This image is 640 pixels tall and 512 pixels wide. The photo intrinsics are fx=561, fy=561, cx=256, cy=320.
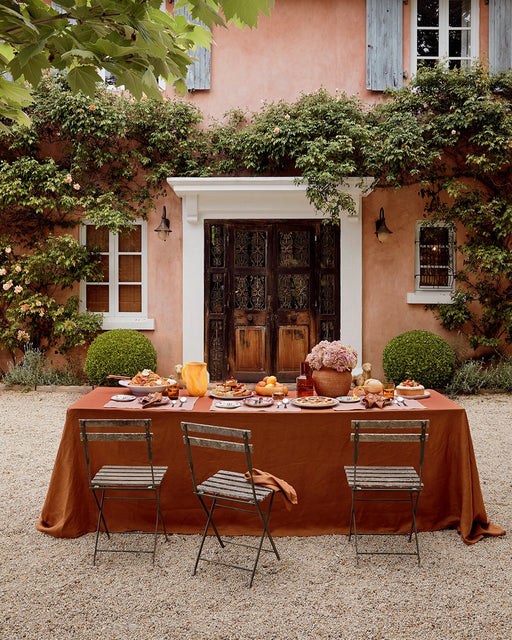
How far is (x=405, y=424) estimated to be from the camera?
3.29m

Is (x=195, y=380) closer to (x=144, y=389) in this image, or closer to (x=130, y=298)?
(x=144, y=389)

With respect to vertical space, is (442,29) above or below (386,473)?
above

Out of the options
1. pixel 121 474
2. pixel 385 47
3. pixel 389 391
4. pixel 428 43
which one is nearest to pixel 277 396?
pixel 389 391

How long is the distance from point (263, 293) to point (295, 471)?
17.8 feet

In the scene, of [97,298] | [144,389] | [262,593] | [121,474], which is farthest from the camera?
[97,298]

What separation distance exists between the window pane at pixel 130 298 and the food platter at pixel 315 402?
18.9 feet

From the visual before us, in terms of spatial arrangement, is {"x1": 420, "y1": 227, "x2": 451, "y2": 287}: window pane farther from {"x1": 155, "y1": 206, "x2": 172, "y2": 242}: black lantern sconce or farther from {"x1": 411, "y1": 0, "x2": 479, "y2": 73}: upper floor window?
{"x1": 155, "y1": 206, "x2": 172, "y2": 242}: black lantern sconce

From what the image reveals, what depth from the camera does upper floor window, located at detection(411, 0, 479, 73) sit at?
9.11 meters

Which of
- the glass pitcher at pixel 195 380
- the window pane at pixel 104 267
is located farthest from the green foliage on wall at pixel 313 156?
the glass pitcher at pixel 195 380

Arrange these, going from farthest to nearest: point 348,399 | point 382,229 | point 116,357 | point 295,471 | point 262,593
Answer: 1. point 382,229
2. point 116,357
3. point 348,399
4. point 295,471
5. point 262,593

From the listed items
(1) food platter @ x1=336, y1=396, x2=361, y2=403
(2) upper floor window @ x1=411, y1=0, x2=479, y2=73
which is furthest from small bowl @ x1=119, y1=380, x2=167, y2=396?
(2) upper floor window @ x1=411, y1=0, x2=479, y2=73

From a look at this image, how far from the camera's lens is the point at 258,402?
385cm

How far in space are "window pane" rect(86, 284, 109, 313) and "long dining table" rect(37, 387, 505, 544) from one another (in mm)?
5801

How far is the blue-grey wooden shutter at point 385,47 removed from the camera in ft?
29.2
